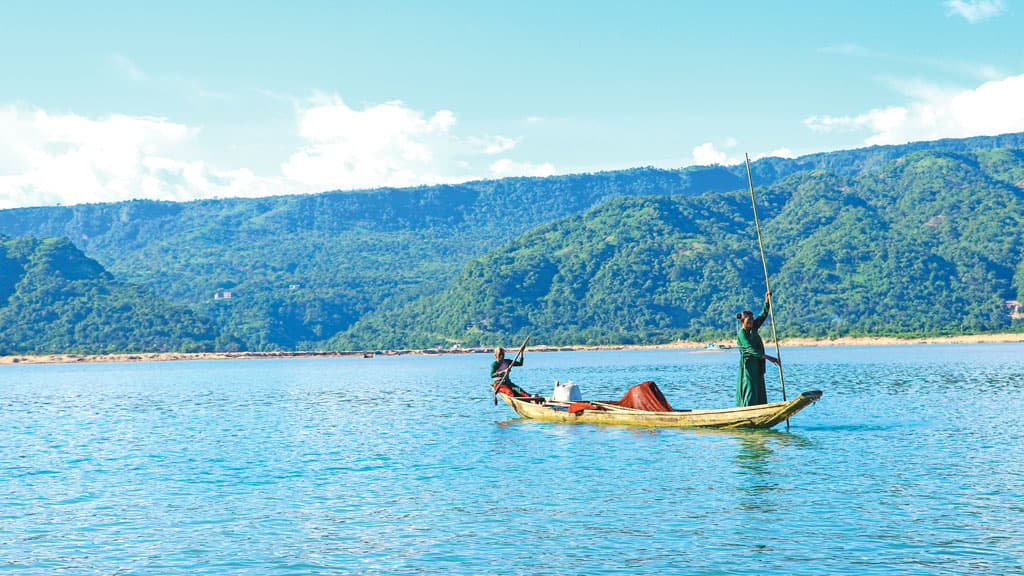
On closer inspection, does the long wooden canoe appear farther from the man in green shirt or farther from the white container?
the man in green shirt

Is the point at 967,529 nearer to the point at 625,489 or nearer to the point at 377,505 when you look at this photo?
the point at 625,489

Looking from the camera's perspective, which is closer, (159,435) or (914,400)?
(159,435)

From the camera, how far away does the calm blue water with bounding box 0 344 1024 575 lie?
17594mm

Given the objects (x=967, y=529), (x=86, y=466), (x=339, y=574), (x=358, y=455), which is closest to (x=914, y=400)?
(x=358, y=455)

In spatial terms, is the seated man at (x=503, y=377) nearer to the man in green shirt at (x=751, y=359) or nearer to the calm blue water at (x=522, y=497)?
the calm blue water at (x=522, y=497)

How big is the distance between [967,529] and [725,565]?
5.07 meters

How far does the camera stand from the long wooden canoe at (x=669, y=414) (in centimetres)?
3338

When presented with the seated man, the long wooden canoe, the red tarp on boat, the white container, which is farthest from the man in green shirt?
the seated man

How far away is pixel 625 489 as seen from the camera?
79.7ft

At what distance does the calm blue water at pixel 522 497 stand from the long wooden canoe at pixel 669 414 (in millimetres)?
531

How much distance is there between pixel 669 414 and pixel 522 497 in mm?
13391

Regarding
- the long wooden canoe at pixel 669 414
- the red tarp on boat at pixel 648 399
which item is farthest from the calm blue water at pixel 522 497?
the red tarp on boat at pixel 648 399

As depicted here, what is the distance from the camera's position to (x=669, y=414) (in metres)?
36.1

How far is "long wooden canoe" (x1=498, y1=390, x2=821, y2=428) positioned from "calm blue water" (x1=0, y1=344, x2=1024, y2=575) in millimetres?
531
